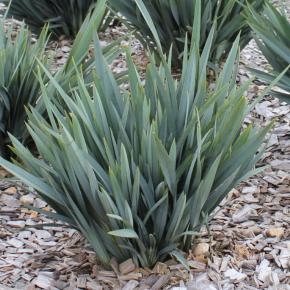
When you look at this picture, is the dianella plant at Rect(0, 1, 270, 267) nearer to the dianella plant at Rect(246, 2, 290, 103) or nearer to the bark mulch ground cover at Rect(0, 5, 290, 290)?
the bark mulch ground cover at Rect(0, 5, 290, 290)

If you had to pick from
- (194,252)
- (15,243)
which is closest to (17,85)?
(15,243)

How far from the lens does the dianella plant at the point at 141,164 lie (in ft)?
7.54

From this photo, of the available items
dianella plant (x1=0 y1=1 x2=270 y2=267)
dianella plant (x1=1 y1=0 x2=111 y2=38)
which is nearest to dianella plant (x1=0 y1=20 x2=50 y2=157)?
dianella plant (x1=0 y1=1 x2=270 y2=267)

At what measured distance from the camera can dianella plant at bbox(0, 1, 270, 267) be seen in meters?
2.30

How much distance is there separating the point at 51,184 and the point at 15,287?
456 mm

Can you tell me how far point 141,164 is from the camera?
2365 millimetres

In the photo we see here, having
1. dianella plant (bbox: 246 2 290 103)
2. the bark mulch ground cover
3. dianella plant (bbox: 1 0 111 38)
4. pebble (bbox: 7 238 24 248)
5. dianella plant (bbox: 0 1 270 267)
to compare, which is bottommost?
pebble (bbox: 7 238 24 248)

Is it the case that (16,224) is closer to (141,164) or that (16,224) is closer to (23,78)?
(23,78)

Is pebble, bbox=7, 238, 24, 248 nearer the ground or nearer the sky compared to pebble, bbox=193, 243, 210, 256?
nearer the ground

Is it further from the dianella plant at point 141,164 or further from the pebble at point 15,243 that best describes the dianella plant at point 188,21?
the pebble at point 15,243

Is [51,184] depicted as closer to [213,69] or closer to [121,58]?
[213,69]

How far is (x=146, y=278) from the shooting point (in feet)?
8.01

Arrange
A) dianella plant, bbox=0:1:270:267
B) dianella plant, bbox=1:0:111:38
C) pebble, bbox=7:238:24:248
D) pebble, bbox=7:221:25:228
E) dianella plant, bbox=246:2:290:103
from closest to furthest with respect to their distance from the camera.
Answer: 1. dianella plant, bbox=0:1:270:267
2. pebble, bbox=7:238:24:248
3. pebble, bbox=7:221:25:228
4. dianella plant, bbox=246:2:290:103
5. dianella plant, bbox=1:0:111:38

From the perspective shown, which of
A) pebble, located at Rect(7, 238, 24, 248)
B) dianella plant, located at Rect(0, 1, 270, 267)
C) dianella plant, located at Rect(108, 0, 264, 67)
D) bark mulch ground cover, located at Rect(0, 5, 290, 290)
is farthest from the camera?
dianella plant, located at Rect(108, 0, 264, 67)
